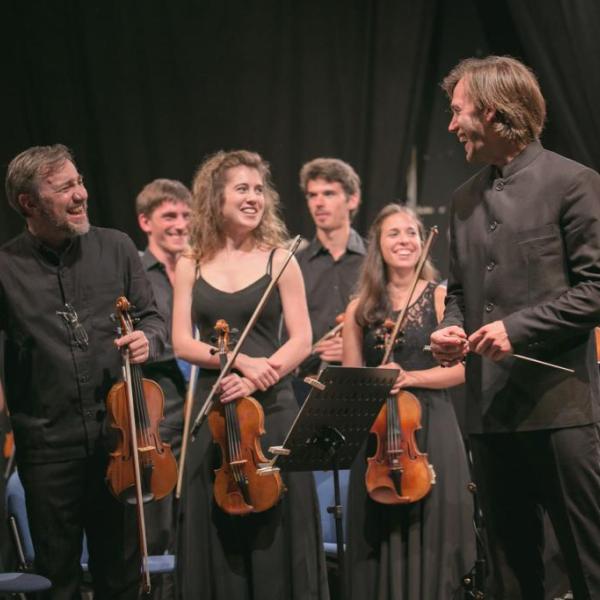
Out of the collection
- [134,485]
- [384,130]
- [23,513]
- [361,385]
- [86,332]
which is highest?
[384,130]

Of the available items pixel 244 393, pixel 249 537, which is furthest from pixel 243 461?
pixel 249 537

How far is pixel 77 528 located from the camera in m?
3.15

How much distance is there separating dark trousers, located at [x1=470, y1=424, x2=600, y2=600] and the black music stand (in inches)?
18.8

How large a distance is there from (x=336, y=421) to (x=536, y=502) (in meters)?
0.67

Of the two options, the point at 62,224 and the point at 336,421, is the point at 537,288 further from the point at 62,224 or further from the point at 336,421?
the point at 62,224

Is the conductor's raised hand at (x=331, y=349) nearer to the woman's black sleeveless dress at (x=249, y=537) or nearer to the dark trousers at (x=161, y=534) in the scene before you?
the dark trousers at (x=161, y=534)

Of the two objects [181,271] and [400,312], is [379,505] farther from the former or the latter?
[181,271]

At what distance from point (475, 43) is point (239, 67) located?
1362mm

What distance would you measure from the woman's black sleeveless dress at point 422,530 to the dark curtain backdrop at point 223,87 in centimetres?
213

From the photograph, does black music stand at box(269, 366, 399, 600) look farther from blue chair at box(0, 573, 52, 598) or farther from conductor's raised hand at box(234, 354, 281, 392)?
blue chair at box(0, 573, 52, 598)

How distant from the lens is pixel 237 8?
5.64 metres

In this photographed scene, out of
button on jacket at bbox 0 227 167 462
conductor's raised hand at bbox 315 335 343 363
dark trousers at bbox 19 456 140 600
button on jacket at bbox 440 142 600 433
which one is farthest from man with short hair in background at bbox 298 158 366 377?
button on jacket at bbox 440 142 600 433

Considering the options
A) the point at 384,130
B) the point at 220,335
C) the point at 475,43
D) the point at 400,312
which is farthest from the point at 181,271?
the point at 475,43

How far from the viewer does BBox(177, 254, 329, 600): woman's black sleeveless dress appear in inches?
131
